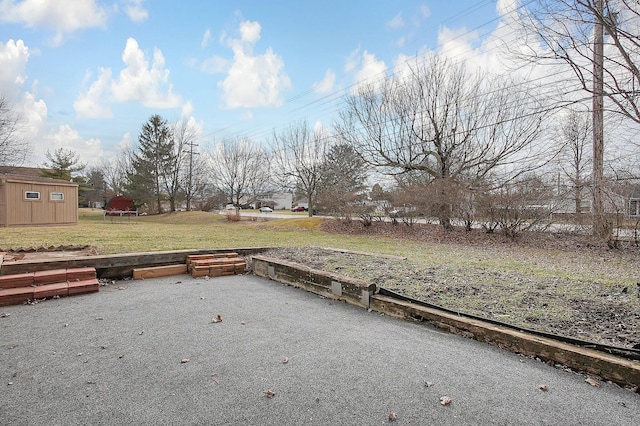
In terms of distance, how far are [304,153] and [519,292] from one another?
22.0 metres

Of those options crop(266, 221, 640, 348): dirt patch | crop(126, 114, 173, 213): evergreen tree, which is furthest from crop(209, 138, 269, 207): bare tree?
crop(266, 221, 640, 348): dirt patch

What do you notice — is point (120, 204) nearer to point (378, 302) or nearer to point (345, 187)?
point (345, 187)

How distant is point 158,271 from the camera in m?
5.79

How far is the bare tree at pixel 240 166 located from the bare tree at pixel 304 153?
2.80m

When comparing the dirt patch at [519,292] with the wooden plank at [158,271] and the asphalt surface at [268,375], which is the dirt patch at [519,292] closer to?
the asphalt surface at [268,375]

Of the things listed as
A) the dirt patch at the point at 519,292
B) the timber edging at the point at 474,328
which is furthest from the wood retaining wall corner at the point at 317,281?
the dirt patch at the point at 519,292

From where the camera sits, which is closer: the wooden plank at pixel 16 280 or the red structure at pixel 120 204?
the wooden plank at pixel 16 280

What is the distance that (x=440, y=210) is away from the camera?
13.0 metres

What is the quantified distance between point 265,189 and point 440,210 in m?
19.0

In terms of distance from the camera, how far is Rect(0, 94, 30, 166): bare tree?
57.0 ft

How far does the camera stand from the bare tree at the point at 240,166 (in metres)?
28.4

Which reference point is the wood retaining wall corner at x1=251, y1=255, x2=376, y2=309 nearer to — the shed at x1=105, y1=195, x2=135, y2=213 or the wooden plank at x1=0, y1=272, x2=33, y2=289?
the wooden plank at x1=0, y1=272, x2=33, y2=289

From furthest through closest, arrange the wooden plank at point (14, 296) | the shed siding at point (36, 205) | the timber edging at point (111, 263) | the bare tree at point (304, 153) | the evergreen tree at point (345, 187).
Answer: the bare tree at point (304, 153) < the evergreen tree at point (345, 187) < the shed siding at point (36, 205) < the timber edging at point (111, 263) < the wooden plank at point (14, 296)

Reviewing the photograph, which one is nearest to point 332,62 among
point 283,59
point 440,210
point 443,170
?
point 283,59
